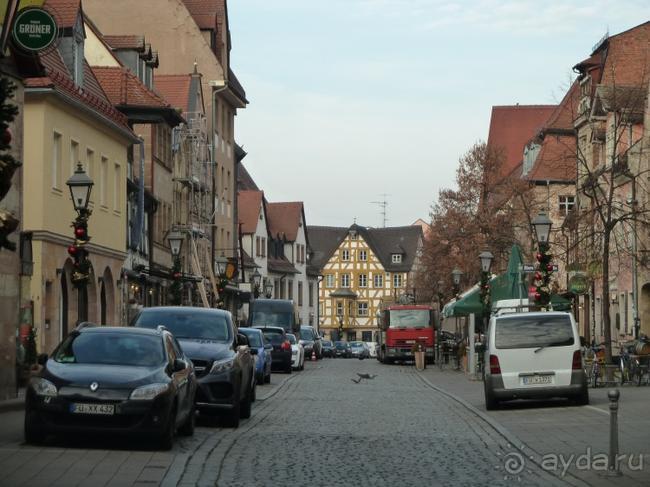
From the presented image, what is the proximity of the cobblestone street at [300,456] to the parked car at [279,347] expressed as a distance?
23.0m

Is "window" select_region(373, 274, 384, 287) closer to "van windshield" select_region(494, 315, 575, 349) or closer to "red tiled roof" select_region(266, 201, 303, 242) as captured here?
"red tiled roof" select_region(266, 201, 303, 242)

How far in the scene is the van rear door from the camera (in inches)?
1024

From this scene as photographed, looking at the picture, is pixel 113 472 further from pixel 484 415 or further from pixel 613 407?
pixel 484 415

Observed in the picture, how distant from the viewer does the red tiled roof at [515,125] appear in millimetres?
103688

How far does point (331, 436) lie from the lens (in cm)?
2038

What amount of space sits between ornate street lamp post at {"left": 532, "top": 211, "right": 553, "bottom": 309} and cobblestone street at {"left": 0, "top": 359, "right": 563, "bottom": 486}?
819 centimetres

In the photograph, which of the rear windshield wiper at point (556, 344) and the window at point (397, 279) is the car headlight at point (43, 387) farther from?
the window at point (397, 279)

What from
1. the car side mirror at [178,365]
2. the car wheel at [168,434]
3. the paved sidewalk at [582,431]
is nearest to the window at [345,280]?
the paved sidewalk at [582,431]

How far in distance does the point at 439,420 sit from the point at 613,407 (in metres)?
9.93

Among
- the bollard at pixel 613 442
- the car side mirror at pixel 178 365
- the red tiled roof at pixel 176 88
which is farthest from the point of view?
the red tiled roof at pixel 176 88

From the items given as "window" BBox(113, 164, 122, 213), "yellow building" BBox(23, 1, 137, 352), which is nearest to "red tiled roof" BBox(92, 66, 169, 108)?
"yellow building" BBox(23, 1, 137, 352)

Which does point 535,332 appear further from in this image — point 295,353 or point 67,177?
point 295,353

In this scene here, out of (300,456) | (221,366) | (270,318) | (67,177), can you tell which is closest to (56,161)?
(67,177)

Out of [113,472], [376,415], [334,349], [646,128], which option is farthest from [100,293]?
[334,349]
